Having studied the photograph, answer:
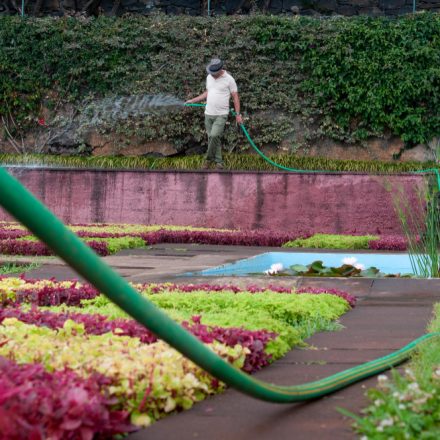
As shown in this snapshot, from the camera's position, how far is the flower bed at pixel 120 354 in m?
2.29

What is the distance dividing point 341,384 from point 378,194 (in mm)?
11276

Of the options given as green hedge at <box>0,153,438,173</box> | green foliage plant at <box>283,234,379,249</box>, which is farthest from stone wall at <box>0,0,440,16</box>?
green foliage plant at <box>283,234,379,249</box>

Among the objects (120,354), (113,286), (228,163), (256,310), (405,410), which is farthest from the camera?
(228,163)

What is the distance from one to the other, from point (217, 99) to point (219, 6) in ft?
17.7

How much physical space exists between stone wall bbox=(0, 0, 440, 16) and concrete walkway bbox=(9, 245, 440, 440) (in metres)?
13.5

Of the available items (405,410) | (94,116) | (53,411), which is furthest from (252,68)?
(53,411)

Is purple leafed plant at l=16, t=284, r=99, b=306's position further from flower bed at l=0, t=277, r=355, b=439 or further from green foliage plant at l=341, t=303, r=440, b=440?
green foliage plant at l=341, t=303, r=440, b=440

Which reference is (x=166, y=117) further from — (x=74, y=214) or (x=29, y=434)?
(x=29, y=434)

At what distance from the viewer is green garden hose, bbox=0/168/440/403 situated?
1.84 m

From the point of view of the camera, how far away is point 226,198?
1472 cm

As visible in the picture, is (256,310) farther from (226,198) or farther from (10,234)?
(226,198)

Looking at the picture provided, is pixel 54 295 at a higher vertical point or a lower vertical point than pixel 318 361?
lower

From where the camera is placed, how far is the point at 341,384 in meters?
3.01

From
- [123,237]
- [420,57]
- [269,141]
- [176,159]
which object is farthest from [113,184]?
[420,57]
